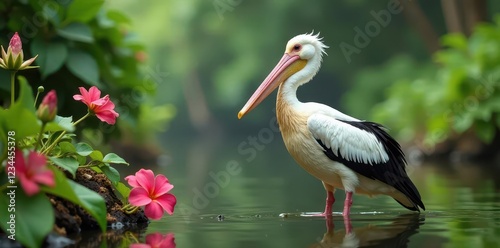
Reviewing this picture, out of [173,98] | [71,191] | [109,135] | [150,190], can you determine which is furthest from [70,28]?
[173,98]

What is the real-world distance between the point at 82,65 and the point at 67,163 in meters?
4.30

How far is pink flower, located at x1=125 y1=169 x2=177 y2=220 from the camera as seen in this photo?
21.8ft

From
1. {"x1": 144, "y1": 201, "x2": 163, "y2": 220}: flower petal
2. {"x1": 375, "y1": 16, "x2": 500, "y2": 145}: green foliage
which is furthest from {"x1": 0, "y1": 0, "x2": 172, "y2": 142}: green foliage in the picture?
{"x1": 375, "y1": 16, "x2": 500, "y2": 145}: green foliage

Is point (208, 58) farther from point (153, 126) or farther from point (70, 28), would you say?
point (70, 28)

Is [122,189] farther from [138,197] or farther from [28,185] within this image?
[28,185]

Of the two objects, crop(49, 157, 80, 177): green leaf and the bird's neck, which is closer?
crop(49, 157, 80, 177): green leaf

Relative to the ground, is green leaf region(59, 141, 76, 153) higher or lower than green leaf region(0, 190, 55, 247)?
higher

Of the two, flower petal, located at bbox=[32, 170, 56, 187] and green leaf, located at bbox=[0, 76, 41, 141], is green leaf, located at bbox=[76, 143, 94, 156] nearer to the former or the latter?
green leaf, located at bbox=[0, 76, 41, 141]

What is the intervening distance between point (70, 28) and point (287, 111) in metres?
3.36

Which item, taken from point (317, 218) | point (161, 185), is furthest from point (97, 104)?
point (317, 218)

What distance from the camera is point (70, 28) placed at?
33.7 feet

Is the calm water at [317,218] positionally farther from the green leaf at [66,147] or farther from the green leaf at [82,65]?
the green leaf at [82,65]

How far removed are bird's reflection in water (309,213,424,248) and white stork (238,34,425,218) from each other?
0.45 metres

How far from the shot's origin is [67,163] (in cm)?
612
